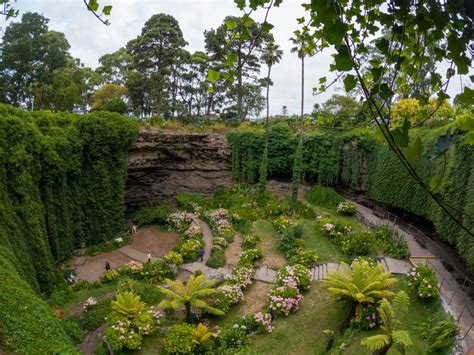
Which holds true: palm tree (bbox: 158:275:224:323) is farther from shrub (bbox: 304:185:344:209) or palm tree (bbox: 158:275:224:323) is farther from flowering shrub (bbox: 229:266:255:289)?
shrub (bbox: 304:185:344:209)

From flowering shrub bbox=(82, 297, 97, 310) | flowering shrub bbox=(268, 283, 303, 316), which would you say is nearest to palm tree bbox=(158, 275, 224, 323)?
flowering shrub bbox=(268, 283, 303, 316)

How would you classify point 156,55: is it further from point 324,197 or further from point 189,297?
point 189,297

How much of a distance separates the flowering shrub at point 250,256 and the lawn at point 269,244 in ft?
1.25

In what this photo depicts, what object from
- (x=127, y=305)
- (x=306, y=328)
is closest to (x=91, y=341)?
(x=127, y=305)

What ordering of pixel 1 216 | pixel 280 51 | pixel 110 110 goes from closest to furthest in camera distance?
1. pixel 1 216
2. pixel 110 110
3. pixel 280 51

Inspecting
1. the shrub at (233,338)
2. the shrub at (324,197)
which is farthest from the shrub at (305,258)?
the shrub at (324,197)

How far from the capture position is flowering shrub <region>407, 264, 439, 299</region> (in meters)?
12.1

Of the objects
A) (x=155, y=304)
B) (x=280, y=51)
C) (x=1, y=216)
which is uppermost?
(x=280, y=51)

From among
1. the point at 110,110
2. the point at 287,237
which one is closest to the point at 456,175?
the point at 287,237

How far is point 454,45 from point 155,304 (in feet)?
48.1

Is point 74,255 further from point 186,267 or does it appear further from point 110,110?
point 110,110

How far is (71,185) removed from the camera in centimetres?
1839

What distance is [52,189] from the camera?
54.0 feet

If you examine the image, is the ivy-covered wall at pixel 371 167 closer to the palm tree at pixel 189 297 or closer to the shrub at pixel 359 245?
the shrub at pixel 359 245
